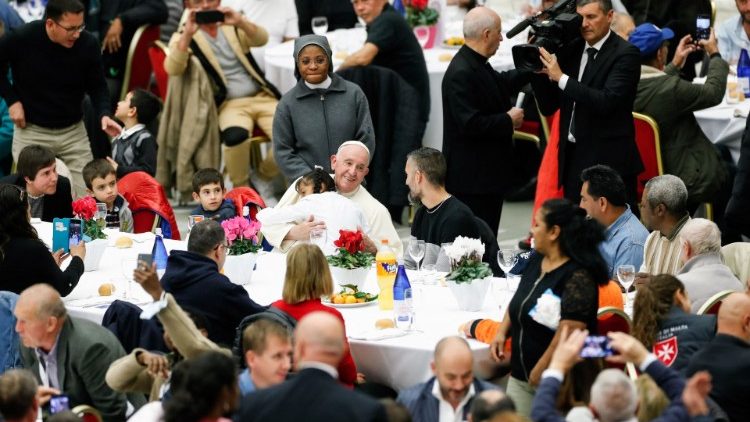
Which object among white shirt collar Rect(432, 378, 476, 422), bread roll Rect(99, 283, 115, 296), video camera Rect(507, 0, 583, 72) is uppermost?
video camera Rect(507, 0, 583, 72)

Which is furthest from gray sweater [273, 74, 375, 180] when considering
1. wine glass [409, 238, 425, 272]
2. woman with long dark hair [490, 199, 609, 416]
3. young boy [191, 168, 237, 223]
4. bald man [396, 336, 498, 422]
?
bald man [396, 336, 498, 422]

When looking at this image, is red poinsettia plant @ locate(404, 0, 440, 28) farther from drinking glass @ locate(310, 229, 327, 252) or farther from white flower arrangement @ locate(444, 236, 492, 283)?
white flower arrangement @ locate(444, 236, 492, 283)

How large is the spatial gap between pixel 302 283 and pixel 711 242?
1779 mm

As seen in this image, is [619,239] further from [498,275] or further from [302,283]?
[302,283]

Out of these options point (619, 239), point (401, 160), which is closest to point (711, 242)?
point (619, 239)

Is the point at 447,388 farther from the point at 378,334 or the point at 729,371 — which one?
the point at 729,371

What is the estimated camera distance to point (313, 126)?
28.7 feet

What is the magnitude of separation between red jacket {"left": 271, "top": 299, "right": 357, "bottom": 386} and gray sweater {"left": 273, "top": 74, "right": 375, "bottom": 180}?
2.43 meters

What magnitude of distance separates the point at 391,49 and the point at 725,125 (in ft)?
7.17

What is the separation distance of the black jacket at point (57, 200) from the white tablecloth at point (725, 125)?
386cm

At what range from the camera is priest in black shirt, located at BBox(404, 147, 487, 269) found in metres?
7.45

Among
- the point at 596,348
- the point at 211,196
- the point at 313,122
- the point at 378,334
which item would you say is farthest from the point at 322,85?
the point at 596,348

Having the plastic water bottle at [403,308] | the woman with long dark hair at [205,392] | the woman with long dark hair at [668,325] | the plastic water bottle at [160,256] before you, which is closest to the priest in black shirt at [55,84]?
the plastic water bottle at [160,256]

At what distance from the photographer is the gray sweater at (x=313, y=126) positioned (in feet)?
28.7
